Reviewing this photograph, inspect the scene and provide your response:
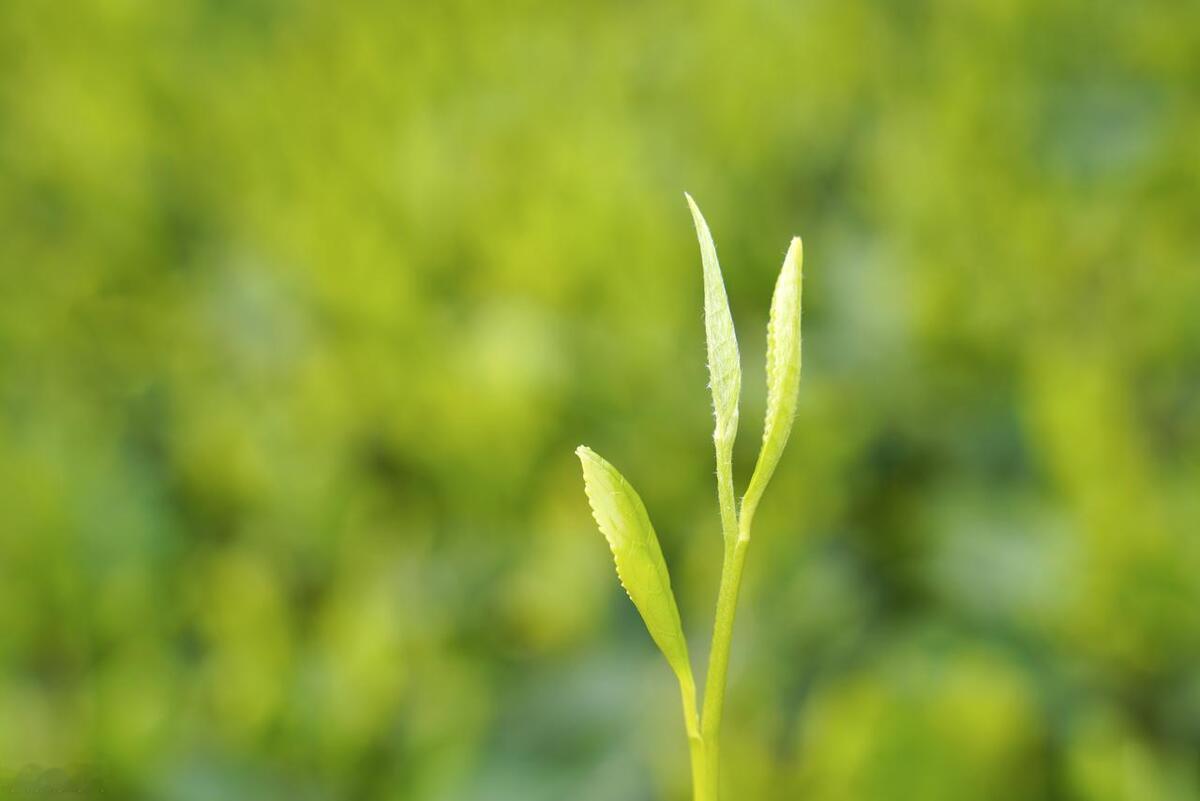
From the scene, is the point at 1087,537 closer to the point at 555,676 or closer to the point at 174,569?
the point at 555,676

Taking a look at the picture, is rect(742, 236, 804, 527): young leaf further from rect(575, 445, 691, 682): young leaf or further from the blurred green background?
the blurred green background

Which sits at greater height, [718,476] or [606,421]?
[718,476]

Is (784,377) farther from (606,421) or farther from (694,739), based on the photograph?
(606,421)

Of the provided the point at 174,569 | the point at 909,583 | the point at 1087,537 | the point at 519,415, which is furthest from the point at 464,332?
the point at 1087,537

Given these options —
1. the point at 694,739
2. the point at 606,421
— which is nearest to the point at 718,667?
the point at 694,739

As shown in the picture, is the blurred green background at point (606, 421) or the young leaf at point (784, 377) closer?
the young leaf at point (784, 377)

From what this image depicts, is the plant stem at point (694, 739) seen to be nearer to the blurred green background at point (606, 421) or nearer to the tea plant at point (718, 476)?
the tea plant at point (718, 476)

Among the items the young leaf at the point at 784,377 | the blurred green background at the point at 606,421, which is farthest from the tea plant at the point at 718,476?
the blurred green background at the point at 606,421
